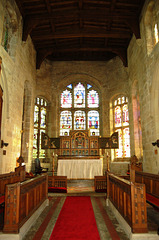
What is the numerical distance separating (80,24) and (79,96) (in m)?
4.67

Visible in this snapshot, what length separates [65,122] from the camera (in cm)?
1233

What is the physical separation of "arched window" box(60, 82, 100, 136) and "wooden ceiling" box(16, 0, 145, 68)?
2479 millimetres

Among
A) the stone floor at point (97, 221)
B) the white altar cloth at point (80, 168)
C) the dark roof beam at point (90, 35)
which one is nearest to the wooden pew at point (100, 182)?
the stone floor at point (97, 221)

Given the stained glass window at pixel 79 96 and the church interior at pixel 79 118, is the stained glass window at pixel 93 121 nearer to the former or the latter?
the church interior at pixel 79 118

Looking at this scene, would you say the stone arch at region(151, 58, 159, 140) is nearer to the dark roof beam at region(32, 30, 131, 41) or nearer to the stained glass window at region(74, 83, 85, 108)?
the dark roof beam at region(32, 30, 131, 41)

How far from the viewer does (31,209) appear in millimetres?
3613

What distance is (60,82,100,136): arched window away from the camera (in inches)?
480

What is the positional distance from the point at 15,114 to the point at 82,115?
550 centimetres

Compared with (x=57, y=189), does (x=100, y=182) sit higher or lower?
higher

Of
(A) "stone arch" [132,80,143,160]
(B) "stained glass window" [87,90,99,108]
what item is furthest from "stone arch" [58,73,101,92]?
(A) "stone arch" [132,80,143,160]

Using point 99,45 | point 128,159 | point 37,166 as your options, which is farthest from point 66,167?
point 99,45

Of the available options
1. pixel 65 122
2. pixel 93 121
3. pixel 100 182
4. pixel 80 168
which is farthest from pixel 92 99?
pixel 100 182

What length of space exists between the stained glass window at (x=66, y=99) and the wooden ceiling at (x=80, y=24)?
2513mm

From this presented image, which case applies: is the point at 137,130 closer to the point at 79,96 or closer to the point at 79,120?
the point at 79,120
